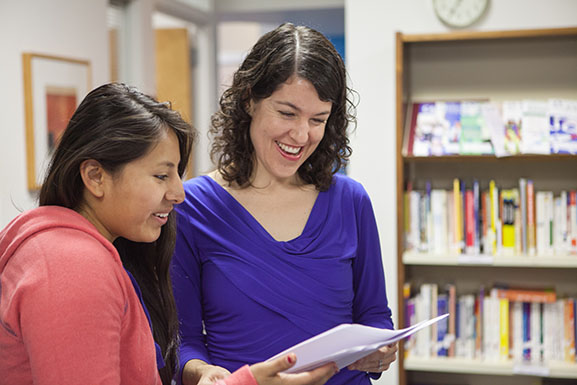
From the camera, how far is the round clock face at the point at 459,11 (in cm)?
267

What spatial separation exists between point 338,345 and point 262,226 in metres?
0.48

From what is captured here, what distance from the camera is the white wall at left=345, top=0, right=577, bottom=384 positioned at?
2.75 m

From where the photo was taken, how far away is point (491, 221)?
2650 millimetres

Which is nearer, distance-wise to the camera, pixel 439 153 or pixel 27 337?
pixel 27 337

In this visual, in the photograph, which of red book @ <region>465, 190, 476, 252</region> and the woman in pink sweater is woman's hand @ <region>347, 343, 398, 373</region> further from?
red book @ <region>465, 190, 476, 252</region>

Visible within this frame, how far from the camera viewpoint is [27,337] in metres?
0.81

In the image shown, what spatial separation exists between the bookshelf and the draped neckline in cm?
115

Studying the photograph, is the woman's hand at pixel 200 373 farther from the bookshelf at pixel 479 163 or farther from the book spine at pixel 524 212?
the book spine at pixel 524 212

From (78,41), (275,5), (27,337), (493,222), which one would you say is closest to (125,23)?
(78,41)

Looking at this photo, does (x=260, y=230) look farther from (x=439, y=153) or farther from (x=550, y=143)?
(x=550, y=143)

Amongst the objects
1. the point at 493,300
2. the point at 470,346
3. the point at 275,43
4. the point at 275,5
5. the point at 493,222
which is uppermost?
the point at 275,5

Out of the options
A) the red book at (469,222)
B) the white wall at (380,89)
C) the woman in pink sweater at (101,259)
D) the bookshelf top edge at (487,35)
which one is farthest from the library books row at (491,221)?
the woman in pink sweater at (101,259)

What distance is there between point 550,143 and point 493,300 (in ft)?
2.29

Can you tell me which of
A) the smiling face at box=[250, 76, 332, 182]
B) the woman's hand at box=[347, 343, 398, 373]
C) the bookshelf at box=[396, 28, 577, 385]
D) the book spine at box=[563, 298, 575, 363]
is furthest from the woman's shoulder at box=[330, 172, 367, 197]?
the book spine at box=[563, 298, 575, 363]
